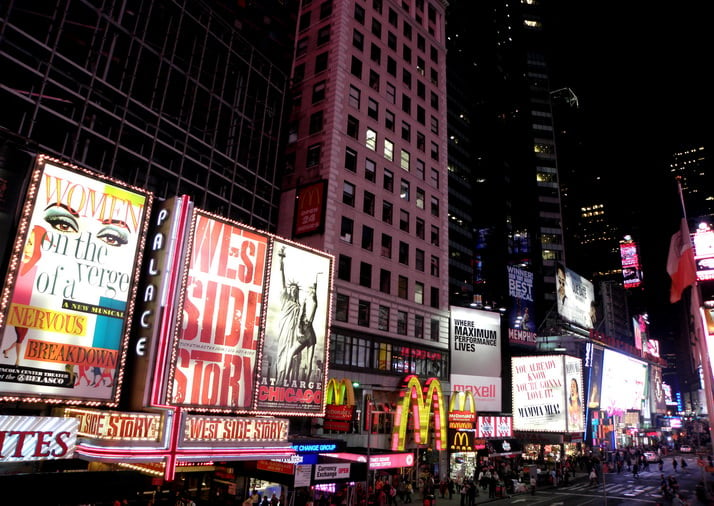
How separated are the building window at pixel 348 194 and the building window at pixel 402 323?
1078 centimetres

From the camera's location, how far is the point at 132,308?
20016mm

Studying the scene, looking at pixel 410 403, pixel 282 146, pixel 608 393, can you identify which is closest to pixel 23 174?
pixel 282 146

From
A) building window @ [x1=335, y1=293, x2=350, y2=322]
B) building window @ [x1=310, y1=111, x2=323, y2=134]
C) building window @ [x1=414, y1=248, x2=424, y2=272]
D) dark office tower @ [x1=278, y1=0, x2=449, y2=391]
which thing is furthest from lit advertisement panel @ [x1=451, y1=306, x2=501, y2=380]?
building window @ [x1=310, y1=111, x2=323, y2=134]

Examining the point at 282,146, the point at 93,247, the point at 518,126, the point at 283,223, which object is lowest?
the point at 93,247

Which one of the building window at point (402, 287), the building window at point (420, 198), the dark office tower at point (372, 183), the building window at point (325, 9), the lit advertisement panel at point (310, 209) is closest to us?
the lit advertisement panel at point (310, 209)

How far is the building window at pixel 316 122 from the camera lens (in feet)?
137

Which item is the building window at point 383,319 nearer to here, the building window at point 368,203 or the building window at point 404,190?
the building window at point 368,203

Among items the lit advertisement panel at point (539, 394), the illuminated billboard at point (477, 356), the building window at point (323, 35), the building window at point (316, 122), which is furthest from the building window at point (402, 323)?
the building window at point (323, 35)

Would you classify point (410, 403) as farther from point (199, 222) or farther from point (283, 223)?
point (199, 222)

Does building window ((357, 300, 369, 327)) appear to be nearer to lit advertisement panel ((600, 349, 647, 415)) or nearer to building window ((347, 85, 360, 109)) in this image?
building window ((347, 85, 360, 109))

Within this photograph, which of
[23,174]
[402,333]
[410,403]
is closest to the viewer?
[23,174]

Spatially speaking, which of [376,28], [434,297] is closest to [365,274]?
[434,297]

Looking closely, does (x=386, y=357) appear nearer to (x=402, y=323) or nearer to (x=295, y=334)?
(x=402, y=323)

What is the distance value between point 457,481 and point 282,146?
33.7m
